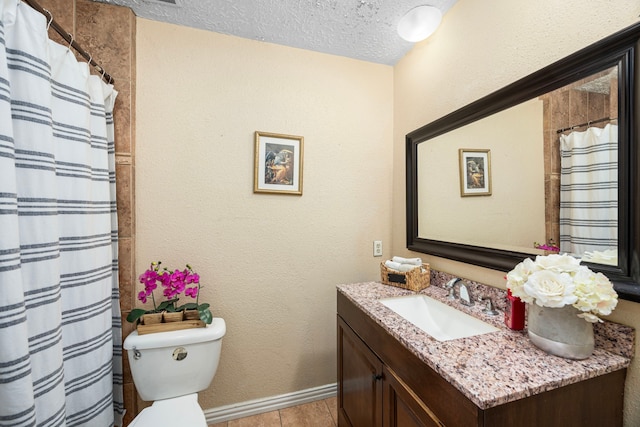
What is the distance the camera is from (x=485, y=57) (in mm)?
1241

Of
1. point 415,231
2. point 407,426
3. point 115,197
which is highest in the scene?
point 115,197

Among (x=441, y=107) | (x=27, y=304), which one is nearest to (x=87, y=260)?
(x=27, y=304)

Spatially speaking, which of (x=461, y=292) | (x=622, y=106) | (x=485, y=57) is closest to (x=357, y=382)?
(x=461, y=292)

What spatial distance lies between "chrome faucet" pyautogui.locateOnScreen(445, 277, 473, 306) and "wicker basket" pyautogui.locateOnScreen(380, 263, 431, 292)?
14cm

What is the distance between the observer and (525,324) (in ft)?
3.15

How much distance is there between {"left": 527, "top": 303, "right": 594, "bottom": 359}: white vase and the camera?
0.74 metres

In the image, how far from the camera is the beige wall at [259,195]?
1539 millimetres

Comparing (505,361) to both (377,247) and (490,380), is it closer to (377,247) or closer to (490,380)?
(490,380)

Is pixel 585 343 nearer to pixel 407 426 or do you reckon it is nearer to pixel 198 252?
pixel 407 426

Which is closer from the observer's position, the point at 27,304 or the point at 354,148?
the point at 27,304

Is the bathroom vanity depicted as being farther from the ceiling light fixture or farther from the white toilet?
the ceiling light fixture

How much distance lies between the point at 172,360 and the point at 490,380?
137cm

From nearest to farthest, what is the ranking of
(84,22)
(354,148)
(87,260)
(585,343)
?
(585,343) < (87,260) < (84,22) < (354,148)

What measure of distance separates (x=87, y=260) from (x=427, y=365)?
1.41m
